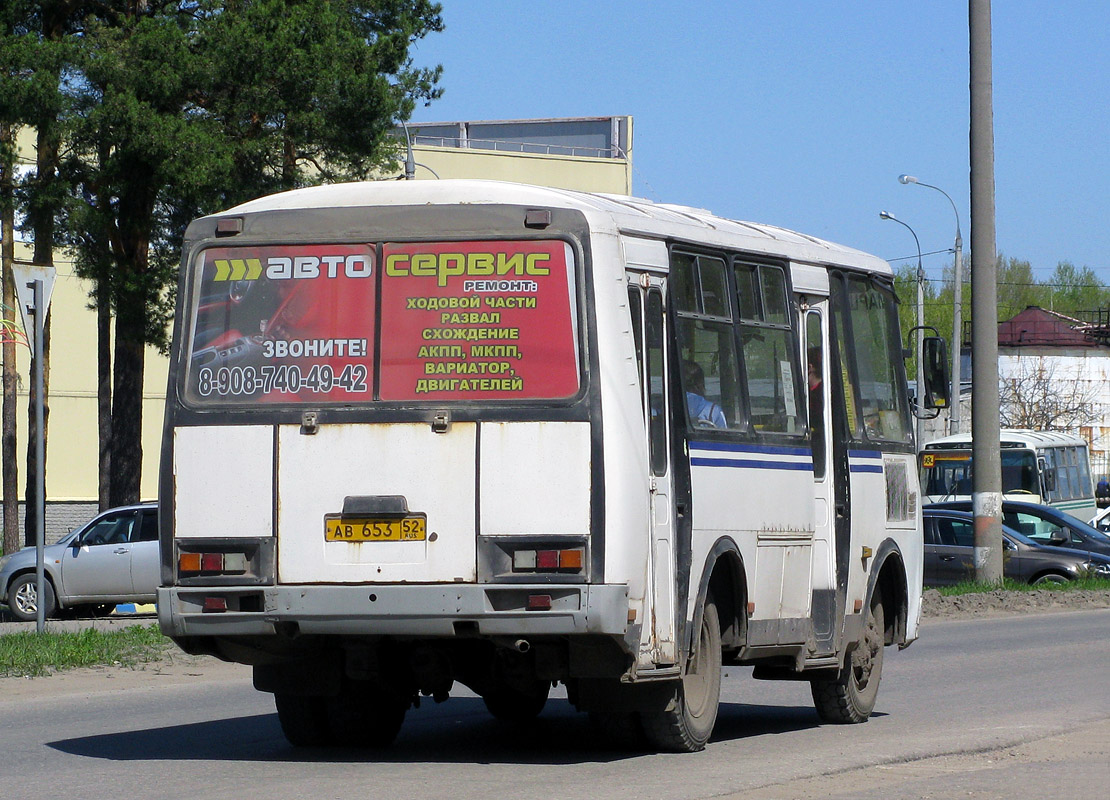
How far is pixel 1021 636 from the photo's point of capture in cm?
2069

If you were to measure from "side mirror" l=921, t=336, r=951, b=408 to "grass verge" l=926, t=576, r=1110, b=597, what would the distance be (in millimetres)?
12763

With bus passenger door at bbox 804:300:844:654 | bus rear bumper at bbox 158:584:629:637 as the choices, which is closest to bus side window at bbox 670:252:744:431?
bus passenger door at bbox 804:300:844:654

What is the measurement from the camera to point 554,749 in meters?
10.3

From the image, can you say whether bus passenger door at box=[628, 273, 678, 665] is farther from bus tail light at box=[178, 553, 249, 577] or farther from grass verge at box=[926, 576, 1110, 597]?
grass verge at box=[926, 576, 1110, 597]

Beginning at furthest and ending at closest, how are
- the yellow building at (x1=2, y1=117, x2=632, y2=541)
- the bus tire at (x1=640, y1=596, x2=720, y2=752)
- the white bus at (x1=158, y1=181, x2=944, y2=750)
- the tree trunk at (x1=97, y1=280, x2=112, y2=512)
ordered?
the yellow building at (x1=2, y1=117, x2=632, y2=541), the tree trunk at (x1=97, y1=280, x2=112, y2=512), the bus tire at (x1=640, y1=596, x2=720, y2=752), the white bus at (x1=158, y1=181, x2=944, y2=750)

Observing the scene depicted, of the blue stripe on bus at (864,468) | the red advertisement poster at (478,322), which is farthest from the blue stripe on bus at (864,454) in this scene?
the red advertisement poster at (478,322)

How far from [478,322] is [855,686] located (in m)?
4.35

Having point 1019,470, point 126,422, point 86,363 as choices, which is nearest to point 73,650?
point 126,422

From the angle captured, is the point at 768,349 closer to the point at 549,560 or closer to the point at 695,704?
the point at 695,704

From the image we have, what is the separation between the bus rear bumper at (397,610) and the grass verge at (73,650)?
6.39m

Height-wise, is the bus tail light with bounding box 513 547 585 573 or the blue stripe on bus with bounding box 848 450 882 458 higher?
the blue stripe on bus with bounding box 848 450 882 458

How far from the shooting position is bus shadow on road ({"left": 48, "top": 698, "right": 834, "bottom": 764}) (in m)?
9.92

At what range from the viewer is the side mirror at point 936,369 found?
41.8 feet

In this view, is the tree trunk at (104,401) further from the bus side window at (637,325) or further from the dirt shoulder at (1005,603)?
the bus side window at (637,325)
